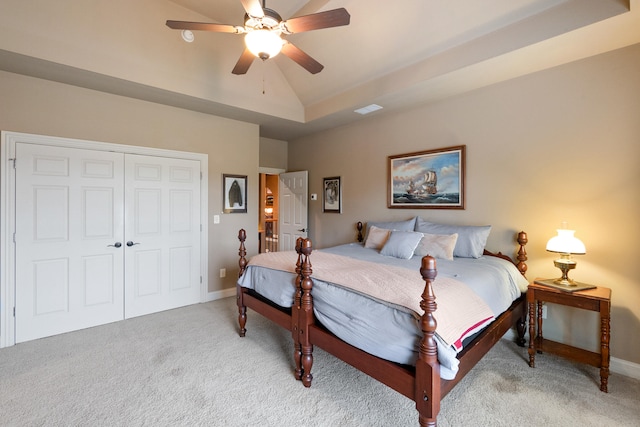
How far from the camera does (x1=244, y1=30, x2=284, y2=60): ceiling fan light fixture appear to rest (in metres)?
2.09

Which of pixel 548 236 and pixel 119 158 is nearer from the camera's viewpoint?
pixel 548 236

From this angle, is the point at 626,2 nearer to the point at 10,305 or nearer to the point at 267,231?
the point at 10,305

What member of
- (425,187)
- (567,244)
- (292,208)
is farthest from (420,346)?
(292,208)

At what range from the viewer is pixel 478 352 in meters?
1.96

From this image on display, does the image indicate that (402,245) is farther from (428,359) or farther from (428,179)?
(428,359)

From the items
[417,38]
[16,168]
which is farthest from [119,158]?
[417,38]

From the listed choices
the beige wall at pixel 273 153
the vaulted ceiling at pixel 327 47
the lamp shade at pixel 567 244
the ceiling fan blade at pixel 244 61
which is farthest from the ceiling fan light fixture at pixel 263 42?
the beige wall at pixel 273 153

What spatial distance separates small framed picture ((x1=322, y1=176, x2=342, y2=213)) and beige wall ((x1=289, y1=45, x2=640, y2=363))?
1476 millimetres

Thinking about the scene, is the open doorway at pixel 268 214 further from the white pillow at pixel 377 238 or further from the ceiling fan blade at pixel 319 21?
the ceiling fan blade at pixel 319 21

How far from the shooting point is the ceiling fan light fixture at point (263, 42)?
2088 millimetres

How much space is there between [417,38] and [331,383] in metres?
3.25

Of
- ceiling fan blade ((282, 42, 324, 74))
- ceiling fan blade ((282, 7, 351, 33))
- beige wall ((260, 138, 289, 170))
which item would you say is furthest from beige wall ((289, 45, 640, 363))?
beige wall ((260, 138, 289, 170))

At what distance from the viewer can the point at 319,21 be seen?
202 centimetres

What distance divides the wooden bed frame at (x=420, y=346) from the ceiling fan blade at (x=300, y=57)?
1.54 meters
